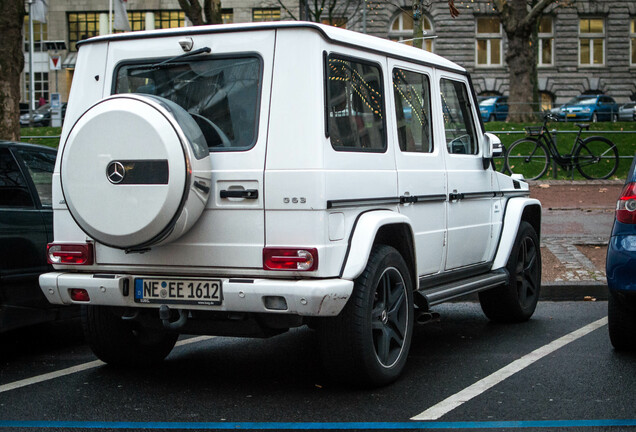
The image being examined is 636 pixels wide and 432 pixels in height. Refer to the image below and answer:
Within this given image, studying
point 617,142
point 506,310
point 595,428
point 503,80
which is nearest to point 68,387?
point 595,428

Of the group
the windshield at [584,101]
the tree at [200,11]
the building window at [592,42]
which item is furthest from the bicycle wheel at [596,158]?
the building window at [592,42]

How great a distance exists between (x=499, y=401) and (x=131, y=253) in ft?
7.46

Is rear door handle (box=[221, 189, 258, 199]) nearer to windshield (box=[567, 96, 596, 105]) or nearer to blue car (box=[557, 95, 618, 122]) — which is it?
blue car (box=[557, 95, 618, 122])

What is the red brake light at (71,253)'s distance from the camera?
575 centimetres

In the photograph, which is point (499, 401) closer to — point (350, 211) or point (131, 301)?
point (350, 211)

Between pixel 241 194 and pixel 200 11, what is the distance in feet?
63.9

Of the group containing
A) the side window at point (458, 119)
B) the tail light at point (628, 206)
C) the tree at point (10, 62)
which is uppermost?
the tree at point (10, 62)

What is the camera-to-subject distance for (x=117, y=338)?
616cm

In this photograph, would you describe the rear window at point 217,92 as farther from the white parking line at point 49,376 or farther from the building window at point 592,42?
the building window at point 592,42

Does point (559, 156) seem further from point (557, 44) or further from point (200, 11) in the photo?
point (557, 44)

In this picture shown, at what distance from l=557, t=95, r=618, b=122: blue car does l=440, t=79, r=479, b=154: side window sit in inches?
1285

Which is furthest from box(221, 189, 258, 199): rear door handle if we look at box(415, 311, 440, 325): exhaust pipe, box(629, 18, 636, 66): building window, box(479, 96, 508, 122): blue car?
box(629, 18, 636, 66): building window

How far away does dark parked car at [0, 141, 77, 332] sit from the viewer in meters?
6.57

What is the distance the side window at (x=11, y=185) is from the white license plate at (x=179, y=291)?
176cm
